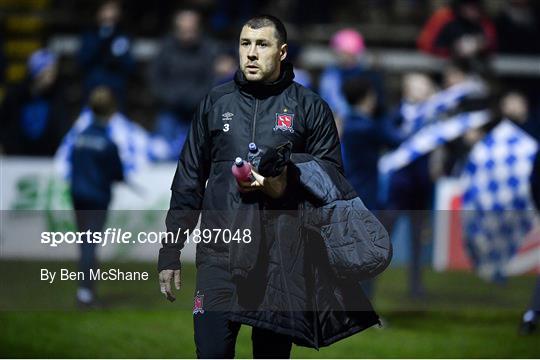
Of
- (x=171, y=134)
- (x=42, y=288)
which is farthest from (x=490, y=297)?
(x=171, y=134)

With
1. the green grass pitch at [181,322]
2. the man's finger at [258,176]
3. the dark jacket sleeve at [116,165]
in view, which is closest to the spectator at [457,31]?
the green grass pitch at [181,322]

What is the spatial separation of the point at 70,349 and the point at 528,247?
4.73 metres

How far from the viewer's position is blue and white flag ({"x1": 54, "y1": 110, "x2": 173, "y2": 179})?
16234 millimetres

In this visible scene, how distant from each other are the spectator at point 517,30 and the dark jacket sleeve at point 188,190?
13.5m

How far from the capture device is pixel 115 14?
59.2ft

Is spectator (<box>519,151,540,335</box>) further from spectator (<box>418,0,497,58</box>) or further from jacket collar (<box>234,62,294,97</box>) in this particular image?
spectator (<box>418,0,497,58</box>)

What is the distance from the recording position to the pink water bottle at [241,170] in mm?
6773

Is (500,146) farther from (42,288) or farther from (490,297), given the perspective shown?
(42,288)

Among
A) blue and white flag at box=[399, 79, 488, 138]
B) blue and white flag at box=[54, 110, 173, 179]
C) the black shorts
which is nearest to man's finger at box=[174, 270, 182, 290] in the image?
the black shorts

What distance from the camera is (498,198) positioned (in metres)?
14.4

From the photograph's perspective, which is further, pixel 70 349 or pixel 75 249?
pixel 70 349

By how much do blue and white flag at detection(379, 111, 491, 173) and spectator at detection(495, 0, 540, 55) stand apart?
4.63 meters

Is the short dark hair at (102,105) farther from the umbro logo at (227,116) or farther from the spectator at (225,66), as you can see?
the umbro logo at (227,116)

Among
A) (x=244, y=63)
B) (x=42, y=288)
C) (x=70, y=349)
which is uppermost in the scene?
(x=244, y=63)
